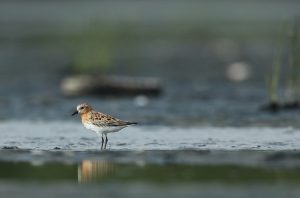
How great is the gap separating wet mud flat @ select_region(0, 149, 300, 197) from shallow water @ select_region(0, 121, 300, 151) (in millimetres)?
1266

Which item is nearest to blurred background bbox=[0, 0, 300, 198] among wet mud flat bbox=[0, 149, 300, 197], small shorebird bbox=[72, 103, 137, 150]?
wet mud flat bbox=[0, 149, 300, 197]

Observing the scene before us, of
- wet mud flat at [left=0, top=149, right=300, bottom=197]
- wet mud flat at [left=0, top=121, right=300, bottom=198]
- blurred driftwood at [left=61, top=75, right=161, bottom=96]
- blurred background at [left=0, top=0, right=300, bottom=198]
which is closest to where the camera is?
wet mud flat at [left=0, top=149, right=300, bottom=197]

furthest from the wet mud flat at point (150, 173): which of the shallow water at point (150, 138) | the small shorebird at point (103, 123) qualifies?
the small shorebird at point (103, 123)

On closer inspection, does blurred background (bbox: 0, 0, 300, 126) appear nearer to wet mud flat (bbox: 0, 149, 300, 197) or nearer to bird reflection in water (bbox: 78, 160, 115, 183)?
wet mud flat (bbox: 0, 149, 300, 197)

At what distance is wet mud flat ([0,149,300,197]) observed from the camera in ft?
36.9

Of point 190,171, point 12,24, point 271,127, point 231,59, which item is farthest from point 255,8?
point 190,171

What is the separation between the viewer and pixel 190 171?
12.7 meters

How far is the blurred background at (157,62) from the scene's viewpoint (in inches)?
837

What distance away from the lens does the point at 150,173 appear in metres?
12.5

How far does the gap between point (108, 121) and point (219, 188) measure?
14.6 ft

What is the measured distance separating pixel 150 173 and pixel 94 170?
30.3 inches

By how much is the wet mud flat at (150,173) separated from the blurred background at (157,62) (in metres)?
5.27

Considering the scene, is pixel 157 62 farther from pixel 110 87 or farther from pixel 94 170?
pixel 94 170

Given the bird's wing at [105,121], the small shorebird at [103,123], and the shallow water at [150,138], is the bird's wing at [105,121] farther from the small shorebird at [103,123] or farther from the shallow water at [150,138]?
the shallow water at [150,138]
